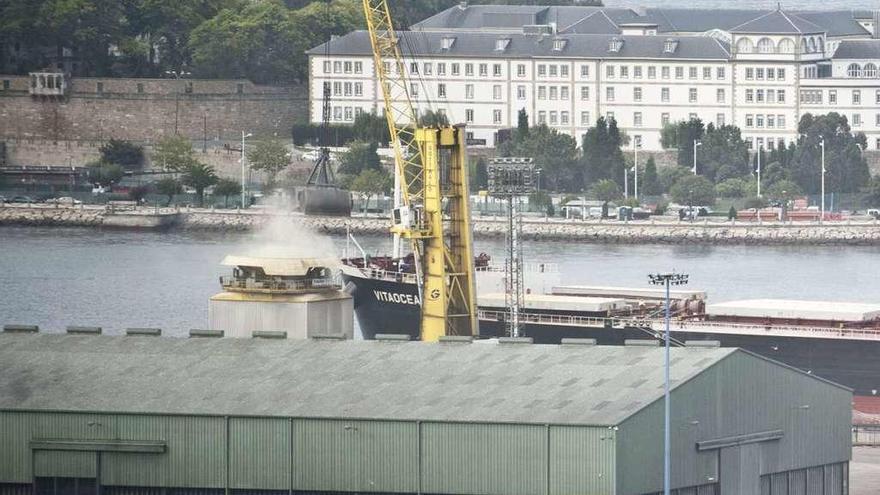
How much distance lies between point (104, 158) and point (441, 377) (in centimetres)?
7608

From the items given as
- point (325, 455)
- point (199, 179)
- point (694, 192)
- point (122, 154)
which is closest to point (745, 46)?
point (694, 192)

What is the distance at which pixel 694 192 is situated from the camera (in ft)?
375

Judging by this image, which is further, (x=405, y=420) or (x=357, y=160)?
(x=357, y=160)

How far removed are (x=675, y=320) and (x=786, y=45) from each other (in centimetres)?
5150

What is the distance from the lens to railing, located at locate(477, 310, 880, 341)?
240ft

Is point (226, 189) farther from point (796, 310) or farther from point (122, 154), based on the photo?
point (796, 310)

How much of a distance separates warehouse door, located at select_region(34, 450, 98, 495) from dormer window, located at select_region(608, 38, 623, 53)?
78.8 meters

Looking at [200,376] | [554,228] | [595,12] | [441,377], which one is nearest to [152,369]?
[200,376]

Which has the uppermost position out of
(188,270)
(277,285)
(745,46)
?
(745,46)

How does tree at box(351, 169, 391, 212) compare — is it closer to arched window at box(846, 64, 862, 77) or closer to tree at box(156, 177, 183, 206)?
tree at box(156, 177, 183, 206)

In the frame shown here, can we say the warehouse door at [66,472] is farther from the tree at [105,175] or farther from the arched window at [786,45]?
the arched window at [786,45]

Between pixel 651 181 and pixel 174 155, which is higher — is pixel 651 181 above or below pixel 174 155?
below

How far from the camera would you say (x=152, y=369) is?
50188 millimetres

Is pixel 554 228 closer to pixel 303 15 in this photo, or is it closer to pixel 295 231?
pixel 303 15
